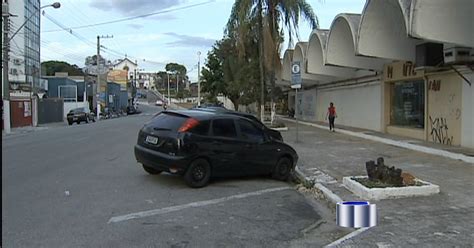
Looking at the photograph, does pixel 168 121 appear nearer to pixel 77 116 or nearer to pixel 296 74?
pixel 296 74

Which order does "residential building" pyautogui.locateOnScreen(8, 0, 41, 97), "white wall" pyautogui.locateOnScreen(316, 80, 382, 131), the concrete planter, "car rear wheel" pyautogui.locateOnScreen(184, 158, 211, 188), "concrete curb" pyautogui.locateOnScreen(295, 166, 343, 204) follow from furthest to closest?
"residential building" pyautogui.locateOnScreen(8, 0, 41, 97) < "white wall" pyautogui.locateOnScreen(316, 80, 382, 131) < "car rear wheel" pyautogui.locateOnScreen(184, 158, 211, 188) < "concrete curb" pyautogui.locateOnScreen(295, 166, 343, 204) < the concrete planter

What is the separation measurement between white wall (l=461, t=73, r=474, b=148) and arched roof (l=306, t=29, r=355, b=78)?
40.3ft

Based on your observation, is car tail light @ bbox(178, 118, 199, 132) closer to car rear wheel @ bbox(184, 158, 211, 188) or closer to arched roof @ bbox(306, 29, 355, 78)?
car rear wheel @ bbox(184, 158, 211, 188)

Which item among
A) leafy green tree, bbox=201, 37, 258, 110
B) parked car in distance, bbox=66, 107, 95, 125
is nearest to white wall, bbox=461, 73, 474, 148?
leafy green tree, bbox=201, 37, 258, 110

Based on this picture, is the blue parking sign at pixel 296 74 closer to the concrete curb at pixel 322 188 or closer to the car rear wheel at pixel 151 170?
the concrete curb at pixel 322 188

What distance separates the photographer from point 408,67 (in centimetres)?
2058

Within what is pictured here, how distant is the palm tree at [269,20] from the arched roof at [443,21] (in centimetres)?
1406

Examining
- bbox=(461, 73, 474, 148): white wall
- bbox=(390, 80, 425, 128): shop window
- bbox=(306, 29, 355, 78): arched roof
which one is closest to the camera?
bbox=(461, 73, 474, 148): white wall

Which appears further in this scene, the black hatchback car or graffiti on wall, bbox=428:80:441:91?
graffiti on wall, bbox=428:80:441:91

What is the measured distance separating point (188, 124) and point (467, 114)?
32.5 feet

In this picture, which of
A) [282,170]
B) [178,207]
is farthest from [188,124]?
[282,170]

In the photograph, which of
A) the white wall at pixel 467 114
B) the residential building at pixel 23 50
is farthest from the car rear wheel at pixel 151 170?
the residential building at pixel 23 50

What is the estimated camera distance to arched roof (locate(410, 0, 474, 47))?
14.1 m

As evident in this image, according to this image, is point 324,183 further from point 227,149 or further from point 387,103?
point 387,103
